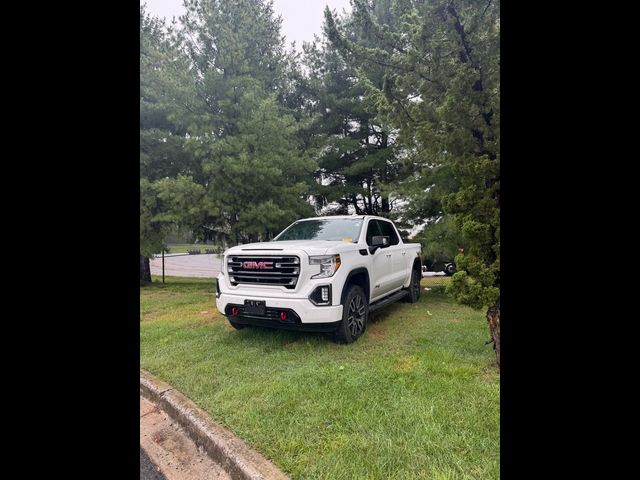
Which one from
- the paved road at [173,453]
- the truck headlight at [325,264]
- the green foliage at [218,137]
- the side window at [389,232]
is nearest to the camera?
the paved road at [173,453]

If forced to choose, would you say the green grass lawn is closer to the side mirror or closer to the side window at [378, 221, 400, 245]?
the side mirror

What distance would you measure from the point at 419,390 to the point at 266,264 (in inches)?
88.7

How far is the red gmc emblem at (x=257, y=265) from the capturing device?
4383mm

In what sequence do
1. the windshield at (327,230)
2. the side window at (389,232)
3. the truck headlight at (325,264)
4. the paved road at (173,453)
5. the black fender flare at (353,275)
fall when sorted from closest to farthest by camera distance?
the paved road at (173,453) < the truck headlight at (325,264) < the black fender flare at (353,275) < the windshield at (327,230) < the side window at (389,232)

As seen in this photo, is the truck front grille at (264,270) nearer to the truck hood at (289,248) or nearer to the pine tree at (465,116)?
the truck hood at (289,248)

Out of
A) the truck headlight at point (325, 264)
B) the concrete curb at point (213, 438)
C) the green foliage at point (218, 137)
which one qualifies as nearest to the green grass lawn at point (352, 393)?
the concrete curb at point (213, 438)

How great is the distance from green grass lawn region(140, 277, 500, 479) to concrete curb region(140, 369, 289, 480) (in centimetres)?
6

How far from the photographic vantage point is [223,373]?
12.0ft

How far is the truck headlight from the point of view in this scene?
167 inches
